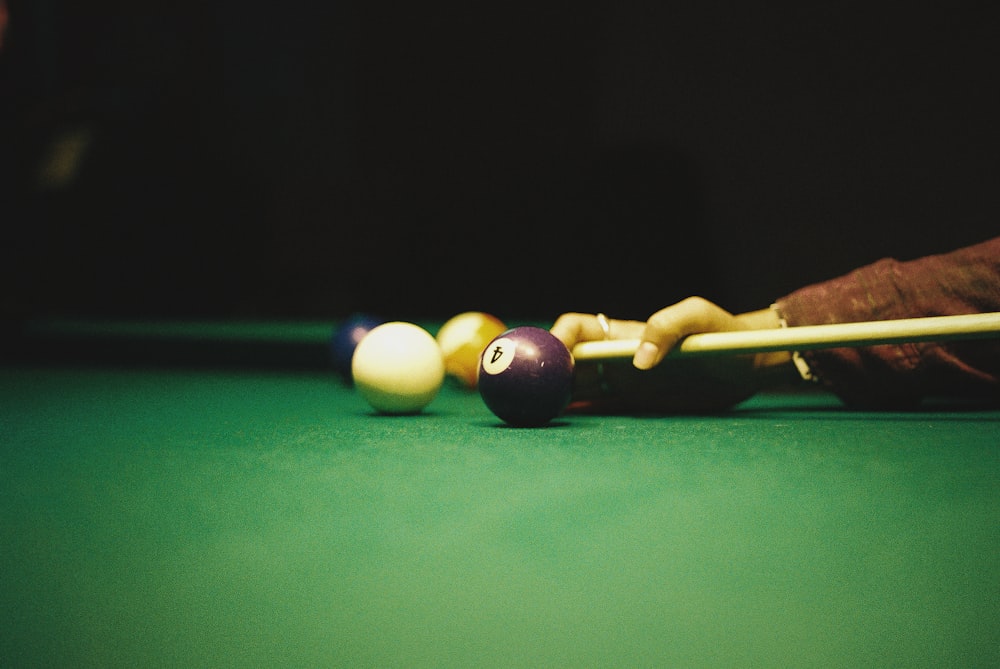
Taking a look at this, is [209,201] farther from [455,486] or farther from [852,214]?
[455,486]

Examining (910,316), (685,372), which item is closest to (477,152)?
(685,372)

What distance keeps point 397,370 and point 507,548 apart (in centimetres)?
140

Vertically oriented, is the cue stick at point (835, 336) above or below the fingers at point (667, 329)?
below

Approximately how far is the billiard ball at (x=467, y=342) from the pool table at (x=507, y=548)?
1051 mm

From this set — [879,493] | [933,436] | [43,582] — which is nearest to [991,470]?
[879,493]

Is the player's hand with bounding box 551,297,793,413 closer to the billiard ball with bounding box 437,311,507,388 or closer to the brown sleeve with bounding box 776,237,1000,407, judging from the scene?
the brown sleeve with bounding box 776,237,1000,407

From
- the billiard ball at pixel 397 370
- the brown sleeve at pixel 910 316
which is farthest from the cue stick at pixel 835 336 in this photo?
the billiard ball at pixel 397 370

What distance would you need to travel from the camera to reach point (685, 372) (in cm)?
252

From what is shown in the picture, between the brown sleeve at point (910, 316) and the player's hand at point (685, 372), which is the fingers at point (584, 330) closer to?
the player's hand at point (685, 372)

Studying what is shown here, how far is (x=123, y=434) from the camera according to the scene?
2248 mm

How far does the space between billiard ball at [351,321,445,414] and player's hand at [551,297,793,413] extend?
0.39 meters

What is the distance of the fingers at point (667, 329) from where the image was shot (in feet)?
7.47

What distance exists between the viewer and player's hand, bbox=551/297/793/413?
8.21ft

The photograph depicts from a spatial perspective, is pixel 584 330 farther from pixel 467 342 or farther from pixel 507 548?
pixel 507 548
